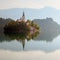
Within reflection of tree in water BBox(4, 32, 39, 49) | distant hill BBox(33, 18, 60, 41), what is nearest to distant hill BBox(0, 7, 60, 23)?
distant hill BBox(33, 18, 60, 41)

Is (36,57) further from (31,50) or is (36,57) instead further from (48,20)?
(48,20)

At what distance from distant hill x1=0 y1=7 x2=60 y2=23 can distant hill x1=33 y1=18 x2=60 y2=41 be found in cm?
12

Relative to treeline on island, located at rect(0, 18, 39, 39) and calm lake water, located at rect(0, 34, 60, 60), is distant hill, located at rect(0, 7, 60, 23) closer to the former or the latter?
treeline on island, located at rect(0, 18, 39, 39)

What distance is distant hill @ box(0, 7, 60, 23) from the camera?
187 inches

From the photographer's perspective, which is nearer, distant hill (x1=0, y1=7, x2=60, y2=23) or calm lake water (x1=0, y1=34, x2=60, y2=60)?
calm lake water (x1=0, y1=34, x2=60, y2=60)

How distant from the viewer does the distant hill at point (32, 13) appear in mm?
4758

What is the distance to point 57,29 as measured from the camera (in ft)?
15.9

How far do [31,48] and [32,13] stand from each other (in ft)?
3.21

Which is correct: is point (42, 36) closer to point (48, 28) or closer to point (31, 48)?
point (48, 28)

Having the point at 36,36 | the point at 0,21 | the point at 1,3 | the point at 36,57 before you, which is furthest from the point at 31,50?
the point at 1,3

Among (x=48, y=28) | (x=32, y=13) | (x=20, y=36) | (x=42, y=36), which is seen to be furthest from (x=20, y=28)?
(x=48, y=28)

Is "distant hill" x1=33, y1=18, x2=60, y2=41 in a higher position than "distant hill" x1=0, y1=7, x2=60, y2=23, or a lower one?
lower

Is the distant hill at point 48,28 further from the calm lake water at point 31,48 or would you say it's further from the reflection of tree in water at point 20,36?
the reflection of tree in water at point 20,36

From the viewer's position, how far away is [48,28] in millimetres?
4848
